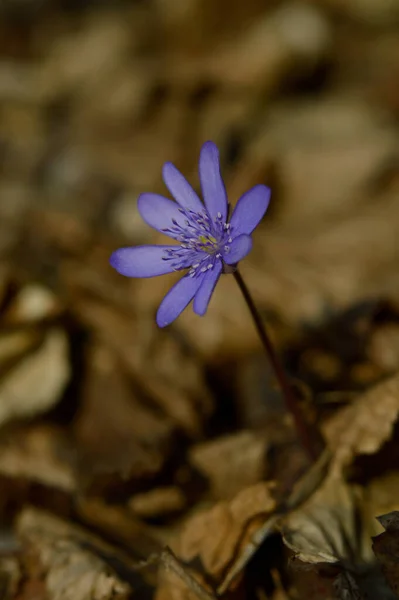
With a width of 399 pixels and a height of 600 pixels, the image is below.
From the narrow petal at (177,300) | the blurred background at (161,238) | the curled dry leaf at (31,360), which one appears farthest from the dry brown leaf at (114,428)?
the narrow petal at (177,300)

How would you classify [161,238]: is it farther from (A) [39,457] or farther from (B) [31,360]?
(A) [39,457]

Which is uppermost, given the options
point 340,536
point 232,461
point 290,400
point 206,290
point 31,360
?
point 31,360

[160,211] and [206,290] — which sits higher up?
[160,211]

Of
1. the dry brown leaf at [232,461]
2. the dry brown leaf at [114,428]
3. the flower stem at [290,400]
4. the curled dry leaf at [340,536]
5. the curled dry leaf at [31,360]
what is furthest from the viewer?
the curled dry leaf at [31,360]

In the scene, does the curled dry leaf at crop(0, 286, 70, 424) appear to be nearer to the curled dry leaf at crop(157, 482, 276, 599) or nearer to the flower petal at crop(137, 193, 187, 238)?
the curled dry leaf at crop(157, 482, 276, 599)

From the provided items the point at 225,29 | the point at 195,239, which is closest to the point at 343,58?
the point at 225,29

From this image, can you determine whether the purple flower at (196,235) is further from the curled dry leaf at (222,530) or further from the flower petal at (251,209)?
the curled dry leaf at (222,530)

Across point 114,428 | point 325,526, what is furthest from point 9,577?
point 325,526
